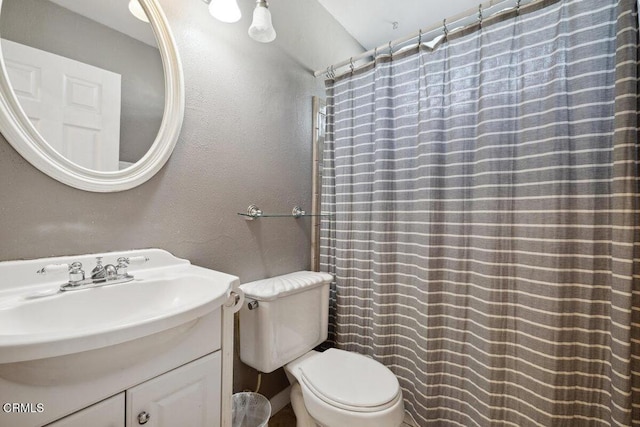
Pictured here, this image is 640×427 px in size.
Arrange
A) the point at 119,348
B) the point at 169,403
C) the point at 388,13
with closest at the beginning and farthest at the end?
the point at 119,348 → the point at 169,403 → the point at 388,13

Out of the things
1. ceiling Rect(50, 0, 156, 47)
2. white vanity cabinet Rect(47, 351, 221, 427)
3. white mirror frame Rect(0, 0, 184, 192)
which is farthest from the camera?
ceiling Rect(50, 0, 156, 47)

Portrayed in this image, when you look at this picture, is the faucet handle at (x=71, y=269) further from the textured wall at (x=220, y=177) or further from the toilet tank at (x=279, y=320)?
the toilet tank at (x=279, y=320)

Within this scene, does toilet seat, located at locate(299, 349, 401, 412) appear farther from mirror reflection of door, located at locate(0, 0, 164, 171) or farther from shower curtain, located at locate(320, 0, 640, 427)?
mirror reflection of door, located at locate(0, 0, 164, 171)

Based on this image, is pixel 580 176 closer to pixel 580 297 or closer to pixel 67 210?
pixel 580 297

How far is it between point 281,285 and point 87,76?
3.42ft

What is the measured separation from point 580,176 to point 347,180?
98cm

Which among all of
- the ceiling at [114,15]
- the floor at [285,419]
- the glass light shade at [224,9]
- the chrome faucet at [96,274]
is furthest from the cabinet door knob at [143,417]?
the glass light shade at [224,9]

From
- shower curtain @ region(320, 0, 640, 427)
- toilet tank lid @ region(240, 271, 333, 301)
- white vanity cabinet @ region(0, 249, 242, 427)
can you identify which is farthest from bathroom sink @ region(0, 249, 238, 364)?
shower curtain @ region(320, 0, 640, 427)

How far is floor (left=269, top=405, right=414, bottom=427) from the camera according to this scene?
4.56 feet

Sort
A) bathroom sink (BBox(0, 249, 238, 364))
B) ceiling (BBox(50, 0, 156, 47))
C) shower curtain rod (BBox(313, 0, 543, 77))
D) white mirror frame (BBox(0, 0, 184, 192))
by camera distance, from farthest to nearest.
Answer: shower curtain rod (BBox(313, 0, 543, 77)), ceiling (BBox(50, 0, 156, 47)), white mirror frame (BBox(0, 0, 184, 192)), bathroom sink (BBox(0, 249, 238, 364))

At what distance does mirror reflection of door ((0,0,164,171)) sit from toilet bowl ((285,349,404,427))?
1.11 m

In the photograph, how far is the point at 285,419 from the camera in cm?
145

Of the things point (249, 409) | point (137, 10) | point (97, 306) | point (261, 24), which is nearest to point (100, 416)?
point (97, 306)

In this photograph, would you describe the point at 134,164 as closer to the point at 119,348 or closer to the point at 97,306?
the point at 97,306
